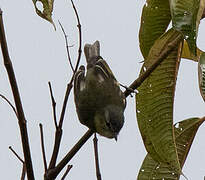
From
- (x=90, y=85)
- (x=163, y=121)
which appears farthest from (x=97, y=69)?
(x=163, y=121)

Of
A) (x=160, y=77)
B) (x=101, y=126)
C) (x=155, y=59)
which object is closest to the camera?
(x=155, y=59)

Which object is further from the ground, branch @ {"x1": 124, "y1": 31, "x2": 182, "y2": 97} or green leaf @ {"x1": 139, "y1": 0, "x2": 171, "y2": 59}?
green leaf @ {"x1": 139, "y1": 0, "x2": 171, "y2": 59}

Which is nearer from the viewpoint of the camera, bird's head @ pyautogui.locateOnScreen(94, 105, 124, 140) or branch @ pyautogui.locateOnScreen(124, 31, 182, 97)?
branch @ pyautogui.locateOnScreen(124, 31, 182, 97)

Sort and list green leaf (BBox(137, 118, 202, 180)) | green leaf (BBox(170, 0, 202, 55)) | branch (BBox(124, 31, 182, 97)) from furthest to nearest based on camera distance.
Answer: green leaf (BBox(137, 118, 202, 180)) < branch (BBox(124, 31, 182, 97)) < green leaf (BBox(170, 0, 202, 55))

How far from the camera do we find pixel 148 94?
95.2 inches

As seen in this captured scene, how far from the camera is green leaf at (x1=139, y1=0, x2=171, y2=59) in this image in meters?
2.33

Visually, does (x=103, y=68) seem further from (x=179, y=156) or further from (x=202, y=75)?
(x=202, y=75)

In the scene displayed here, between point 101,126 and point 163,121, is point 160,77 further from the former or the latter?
point 101,126

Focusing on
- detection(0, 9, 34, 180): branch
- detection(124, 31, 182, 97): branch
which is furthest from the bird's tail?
detection(0, 9, 34, 180): branch

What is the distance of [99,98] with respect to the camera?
418 cm

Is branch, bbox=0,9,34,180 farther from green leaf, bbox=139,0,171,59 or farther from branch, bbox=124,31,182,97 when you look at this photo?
green leaf, bbox=139,0,171,59

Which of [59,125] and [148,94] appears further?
[148,94]

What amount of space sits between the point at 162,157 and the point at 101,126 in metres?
1.72

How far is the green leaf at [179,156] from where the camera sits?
256 cm
